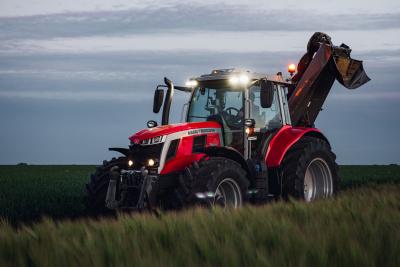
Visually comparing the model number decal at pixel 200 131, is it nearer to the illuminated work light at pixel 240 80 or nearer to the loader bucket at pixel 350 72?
the illuminated work light at pixel 240 80

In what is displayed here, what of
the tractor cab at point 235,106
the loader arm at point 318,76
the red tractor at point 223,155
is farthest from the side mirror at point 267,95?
the loader arm at point 318,76

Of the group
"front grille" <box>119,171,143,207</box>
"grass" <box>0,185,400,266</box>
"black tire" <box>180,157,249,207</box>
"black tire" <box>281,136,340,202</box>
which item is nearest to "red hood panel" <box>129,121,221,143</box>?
"front grille" <box>119,171,143,207</box>

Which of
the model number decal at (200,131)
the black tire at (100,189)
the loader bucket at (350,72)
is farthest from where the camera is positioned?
the loader bucket at (350,72)

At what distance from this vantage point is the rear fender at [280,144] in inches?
514

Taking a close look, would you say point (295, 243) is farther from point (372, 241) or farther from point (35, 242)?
point (35, 242)

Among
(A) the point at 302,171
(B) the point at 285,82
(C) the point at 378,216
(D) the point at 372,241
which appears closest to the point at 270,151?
(A) the point at 302,171

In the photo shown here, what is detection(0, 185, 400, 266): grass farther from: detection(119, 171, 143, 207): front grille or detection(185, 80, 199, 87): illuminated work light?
detection(185, 80, 199, 87): illuminated work light

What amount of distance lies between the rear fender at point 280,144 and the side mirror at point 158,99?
2.15 meters

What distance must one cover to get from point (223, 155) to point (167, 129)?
3.57 ft

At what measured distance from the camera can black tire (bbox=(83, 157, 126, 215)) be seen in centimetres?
1256

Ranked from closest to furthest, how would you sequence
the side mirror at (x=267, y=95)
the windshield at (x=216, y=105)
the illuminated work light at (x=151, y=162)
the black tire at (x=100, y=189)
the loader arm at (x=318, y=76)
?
1. the side mirror at (x=267, y=95)
2. the illuminated work light at (x=151, y=162)
3. the black tire at (x=100, y=189)
4. the windshield at (x=216, y=105)
5. the loader arm at (x=318, y=76)

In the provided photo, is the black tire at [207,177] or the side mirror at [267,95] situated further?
the side mirror at [267,95]

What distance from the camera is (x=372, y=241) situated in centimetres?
681

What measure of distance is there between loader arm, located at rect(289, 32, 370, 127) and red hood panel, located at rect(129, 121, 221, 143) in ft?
9.66
